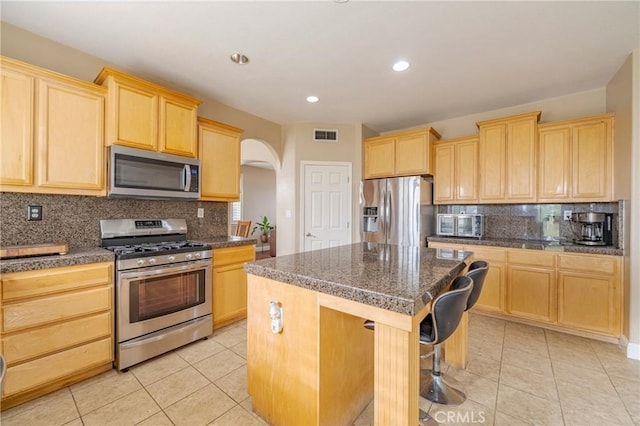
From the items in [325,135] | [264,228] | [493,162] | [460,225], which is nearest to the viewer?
[493,162]

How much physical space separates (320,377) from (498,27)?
9.16 feet

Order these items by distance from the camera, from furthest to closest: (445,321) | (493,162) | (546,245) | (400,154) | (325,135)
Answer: (325,135)
(400,154)
(493,162)
(546,245)
(445,321)

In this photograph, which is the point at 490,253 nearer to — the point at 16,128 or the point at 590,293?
the point at 590,293

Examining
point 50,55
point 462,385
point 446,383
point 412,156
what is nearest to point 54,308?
point 50,55

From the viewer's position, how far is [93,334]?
2049 mm

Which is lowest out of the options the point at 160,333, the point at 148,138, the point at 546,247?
the point at 160,333

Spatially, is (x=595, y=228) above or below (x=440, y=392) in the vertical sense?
above

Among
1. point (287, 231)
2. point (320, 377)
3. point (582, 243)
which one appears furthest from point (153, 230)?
point (582, 243)

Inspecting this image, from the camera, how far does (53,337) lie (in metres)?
1.88

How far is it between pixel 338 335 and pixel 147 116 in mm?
2532

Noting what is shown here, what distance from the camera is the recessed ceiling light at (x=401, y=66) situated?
2639 millimetres

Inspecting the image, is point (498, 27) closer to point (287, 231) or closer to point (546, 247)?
point (546, 247)

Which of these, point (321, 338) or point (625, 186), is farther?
point (625, 186)

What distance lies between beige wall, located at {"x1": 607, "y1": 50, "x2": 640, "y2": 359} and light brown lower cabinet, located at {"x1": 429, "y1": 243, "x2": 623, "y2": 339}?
0.12 metres
